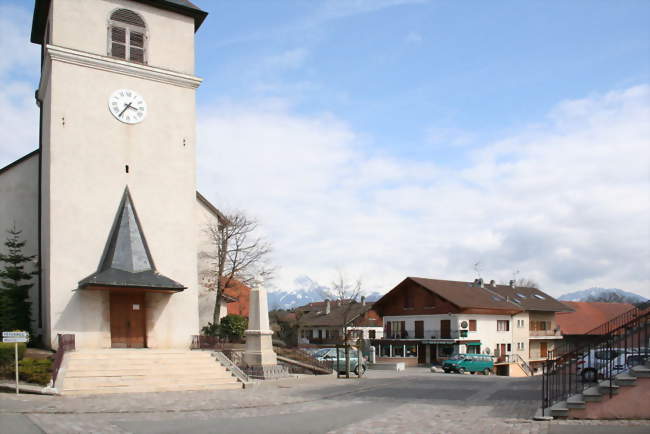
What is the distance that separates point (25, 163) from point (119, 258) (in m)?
7.78

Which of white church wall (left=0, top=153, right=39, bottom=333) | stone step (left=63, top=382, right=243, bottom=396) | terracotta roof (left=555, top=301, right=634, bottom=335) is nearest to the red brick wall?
terracotta roof (left=555, top=301, right=634, bottom=335)

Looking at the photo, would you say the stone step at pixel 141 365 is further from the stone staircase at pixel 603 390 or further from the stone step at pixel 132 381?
the stone staircase at pixel 603 390

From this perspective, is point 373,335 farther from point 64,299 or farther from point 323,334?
point 64,299

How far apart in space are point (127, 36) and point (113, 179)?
22.0ft

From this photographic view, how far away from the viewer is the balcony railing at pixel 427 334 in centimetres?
5297

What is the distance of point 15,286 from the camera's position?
26.8 meters

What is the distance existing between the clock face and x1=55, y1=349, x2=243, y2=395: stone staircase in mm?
10194

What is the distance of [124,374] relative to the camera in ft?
68.4

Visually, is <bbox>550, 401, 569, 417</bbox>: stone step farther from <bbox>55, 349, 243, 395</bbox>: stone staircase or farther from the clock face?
the clock face

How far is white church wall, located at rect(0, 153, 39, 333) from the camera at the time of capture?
2864cm

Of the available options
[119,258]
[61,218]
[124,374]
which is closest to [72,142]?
Result: [61,218]

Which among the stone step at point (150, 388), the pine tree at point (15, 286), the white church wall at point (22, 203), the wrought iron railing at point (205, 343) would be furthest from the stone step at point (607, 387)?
the white church wall at point (22, 203)

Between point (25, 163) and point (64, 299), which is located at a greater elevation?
point (25, 163)

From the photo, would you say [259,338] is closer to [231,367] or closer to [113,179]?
[231,367]
